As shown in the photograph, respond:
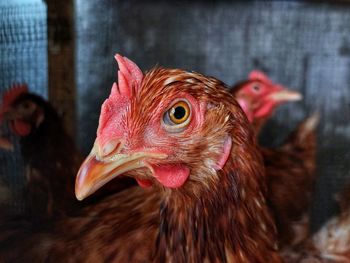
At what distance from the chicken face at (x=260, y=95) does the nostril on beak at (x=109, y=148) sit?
0.93 meters

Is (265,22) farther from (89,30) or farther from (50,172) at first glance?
(50,172)

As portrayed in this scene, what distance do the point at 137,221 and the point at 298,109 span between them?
92 centimetres

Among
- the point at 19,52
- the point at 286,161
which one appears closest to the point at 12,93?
the point at 19,52

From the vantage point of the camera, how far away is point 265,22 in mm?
1582

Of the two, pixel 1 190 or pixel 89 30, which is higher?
pixel 89 30

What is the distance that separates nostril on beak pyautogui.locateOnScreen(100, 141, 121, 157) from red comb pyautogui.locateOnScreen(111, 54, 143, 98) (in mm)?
95

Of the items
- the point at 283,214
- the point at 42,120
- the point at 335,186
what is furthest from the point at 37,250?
the point at 335,186

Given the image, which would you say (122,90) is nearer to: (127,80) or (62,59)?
(127,80)

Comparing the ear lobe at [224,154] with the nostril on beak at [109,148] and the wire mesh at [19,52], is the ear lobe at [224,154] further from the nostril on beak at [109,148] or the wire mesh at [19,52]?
the wire mesh at [19,52]

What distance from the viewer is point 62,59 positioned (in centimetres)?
144

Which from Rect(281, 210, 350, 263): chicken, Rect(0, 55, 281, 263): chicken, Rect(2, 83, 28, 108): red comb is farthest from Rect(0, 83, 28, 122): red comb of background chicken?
Rect(281, 210, 350, 263): chicken

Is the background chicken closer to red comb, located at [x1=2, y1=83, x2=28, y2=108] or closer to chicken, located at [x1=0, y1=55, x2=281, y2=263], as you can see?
red comb, located at [x1=2, y1=83, x2=28, y2=108]

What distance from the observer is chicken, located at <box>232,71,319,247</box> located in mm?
1344

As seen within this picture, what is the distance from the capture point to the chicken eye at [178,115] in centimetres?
78
